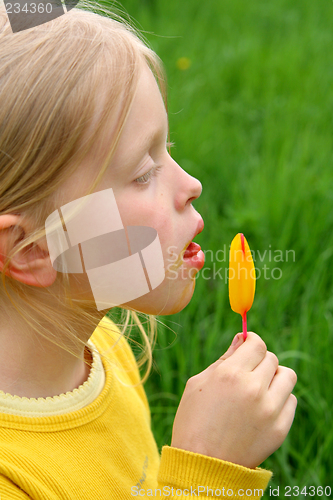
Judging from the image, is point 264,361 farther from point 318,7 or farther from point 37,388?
point 318,7

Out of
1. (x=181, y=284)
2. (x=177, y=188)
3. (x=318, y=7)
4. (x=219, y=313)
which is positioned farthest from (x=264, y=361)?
(x=318, y=7)

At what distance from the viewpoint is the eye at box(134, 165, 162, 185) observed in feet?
2.62

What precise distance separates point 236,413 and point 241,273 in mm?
234

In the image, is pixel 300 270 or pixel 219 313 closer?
pixel 219 313

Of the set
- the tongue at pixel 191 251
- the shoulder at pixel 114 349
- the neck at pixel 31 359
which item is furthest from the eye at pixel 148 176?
the shoulder at pixel 114 349

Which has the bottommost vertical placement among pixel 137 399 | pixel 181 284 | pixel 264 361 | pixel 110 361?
pixel 137 399

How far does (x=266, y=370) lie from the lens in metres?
0.83

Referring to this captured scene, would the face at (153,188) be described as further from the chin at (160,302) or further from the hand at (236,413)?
the hand at (236,413)

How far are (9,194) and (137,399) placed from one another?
0.60m

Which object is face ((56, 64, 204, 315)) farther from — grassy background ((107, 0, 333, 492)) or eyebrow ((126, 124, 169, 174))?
grassy background ((107, 0, 333, 492))

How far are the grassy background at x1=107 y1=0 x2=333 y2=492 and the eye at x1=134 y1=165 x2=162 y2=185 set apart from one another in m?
0.72

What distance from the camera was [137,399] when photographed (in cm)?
111

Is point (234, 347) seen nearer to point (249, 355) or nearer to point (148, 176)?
point (249, 355)

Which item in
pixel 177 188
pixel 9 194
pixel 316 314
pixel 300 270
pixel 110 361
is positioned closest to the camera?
pixel 9 194
